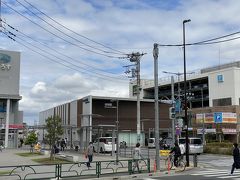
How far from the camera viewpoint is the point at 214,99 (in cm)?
9738

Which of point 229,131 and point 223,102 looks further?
point 223,102

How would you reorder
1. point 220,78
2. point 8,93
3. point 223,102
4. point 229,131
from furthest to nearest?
point 220,78 → point 223,102 → point 229,131 → point 8,93

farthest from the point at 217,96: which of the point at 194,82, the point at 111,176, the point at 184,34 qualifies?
the point at 111,176

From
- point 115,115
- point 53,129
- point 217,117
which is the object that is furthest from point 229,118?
point 53,129

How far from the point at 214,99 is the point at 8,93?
5296 centimetres

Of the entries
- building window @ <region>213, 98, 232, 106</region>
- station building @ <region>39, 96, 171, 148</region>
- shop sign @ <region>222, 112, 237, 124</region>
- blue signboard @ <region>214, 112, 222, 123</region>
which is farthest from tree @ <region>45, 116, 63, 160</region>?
building window @ <region>213, 98, 232, 106</region>

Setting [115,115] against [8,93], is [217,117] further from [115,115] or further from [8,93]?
[8,93]

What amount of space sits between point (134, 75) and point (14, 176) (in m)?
29.5

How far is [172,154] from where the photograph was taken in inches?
1056

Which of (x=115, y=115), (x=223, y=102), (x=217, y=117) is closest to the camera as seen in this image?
(x=115, y=115)

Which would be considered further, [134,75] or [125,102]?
[125,102]

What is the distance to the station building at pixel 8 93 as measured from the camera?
62.9 meters

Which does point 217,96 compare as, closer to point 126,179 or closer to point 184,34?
point 184,34

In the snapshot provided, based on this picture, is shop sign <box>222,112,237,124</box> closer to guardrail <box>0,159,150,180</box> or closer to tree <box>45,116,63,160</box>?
tree <box>45,116,63,160</box>
